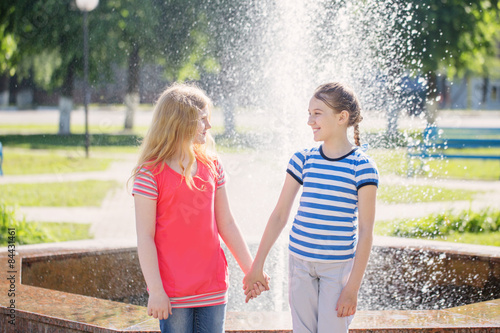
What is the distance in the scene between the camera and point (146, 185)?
2.20m

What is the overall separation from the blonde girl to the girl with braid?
21 centimetres

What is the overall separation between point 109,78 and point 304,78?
1191 cm

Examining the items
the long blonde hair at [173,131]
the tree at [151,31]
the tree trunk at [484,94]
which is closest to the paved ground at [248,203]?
the long blonde hair at [173,131]

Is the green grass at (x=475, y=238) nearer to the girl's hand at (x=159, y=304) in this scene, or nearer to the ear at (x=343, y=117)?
the ear at (x=343, y=117)

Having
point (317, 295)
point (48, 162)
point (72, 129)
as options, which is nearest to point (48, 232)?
point (317, 295)

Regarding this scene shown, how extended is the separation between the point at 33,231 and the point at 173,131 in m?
4.90

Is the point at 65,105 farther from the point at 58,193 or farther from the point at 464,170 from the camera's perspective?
the point at 464,170

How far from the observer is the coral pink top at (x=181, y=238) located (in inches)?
87.0

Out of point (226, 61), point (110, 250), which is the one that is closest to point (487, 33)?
point (226, 61)

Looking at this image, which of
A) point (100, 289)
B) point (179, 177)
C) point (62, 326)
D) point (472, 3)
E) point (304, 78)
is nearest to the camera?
point (179, 177)

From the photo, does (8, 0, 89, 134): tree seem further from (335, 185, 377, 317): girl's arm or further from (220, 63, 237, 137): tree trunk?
(335, 185, 377, 317): girl's arm

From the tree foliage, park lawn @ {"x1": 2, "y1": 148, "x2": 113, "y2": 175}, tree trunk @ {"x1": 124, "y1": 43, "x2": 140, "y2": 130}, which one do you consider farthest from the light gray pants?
tree trunk @ {"x1": 124, "y1": 43, "x2": 140, "y2": 130}

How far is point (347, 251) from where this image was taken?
230 centimetres

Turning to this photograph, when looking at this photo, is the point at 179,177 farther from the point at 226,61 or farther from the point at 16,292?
the point at 226,61
